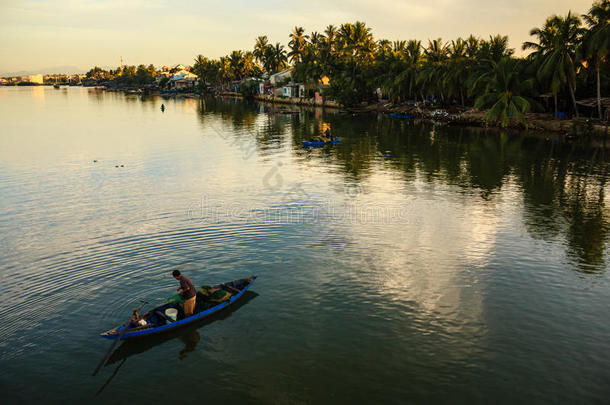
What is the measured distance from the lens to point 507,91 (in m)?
70.2

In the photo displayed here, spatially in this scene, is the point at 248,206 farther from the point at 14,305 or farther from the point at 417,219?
the point at 14,305

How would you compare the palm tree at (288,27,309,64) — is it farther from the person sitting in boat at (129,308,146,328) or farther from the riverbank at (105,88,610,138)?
the person sitting in boat at (129,308,146,328)

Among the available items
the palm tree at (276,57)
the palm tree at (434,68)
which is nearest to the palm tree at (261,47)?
the palm tree at (276,57)

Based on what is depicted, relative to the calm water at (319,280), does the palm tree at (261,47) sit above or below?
above

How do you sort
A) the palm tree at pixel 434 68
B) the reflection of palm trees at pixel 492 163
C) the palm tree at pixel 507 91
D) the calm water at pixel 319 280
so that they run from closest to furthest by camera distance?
the calm water at pixel 319 280 → the reflection of palm trees at pixel 492 163 → the palm tree at pixel 507 91 → the palm tree at pixel 434 68

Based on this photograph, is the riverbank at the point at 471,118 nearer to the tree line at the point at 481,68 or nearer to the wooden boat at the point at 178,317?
the tree line at the point at 481,68

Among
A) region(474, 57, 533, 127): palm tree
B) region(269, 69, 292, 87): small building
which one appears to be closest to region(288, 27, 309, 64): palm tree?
region(269, 69, 292, 87): small building

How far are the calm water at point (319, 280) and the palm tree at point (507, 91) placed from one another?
2768cm

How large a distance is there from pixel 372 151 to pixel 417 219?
30.6 meters

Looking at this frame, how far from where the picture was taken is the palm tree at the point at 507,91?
69125 mm

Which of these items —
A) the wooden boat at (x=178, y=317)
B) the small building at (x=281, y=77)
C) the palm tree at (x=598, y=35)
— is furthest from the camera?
the small building at (x=281, y=77)

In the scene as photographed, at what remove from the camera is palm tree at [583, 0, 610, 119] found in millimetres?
54219

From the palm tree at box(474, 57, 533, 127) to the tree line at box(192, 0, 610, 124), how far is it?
0.15m

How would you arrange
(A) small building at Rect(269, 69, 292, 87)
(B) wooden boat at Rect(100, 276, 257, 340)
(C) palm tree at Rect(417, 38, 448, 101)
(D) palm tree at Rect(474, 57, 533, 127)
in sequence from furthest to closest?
1. (A) small building at Rect(269, 69, 292, 87)
2. (C) palm tree at Rect(417, 38, 448, 101)
3. (D) palm tree at Rect(474, 57, 533, 127)
4. (B) wooden boat at Rect(100, 276, 257, 340)
